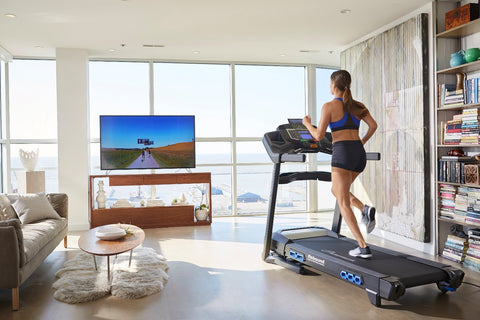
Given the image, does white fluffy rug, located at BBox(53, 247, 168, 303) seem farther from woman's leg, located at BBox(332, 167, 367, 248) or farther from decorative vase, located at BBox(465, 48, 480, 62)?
decorative vase, located at BBox(465, 48, 480, 62)

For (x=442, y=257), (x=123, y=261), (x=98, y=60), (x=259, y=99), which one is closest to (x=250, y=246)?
(x=123, y=261)

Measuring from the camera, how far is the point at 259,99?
7.32 metres

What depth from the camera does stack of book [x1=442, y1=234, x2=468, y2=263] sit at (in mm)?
4043

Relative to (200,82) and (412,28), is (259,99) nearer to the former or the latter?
(200,82)

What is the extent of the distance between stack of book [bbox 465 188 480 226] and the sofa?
392cm

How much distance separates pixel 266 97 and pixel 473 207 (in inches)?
164

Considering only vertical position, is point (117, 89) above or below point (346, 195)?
above

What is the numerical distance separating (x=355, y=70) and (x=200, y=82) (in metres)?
2.62

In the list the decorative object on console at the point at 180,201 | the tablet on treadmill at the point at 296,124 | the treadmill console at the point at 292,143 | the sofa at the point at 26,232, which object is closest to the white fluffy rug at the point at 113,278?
the sofa at the point at 26,232

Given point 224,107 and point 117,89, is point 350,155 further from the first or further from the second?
point 117,89

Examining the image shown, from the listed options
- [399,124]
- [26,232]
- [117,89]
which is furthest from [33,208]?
[399,124]

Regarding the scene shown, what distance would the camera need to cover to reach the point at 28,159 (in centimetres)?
579

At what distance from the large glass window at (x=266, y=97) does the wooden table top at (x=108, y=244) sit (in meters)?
3.80

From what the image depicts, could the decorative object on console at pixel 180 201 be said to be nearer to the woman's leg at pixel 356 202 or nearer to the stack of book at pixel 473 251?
the woman's leg at pixel 356 202
